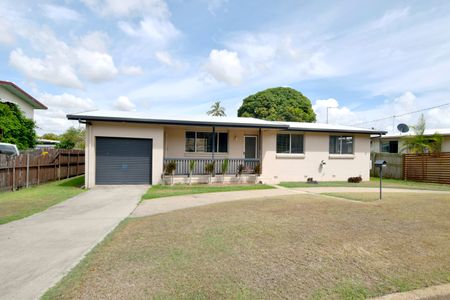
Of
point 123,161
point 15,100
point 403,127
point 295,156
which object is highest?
point 15,100

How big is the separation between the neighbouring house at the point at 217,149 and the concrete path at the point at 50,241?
4.25 metres

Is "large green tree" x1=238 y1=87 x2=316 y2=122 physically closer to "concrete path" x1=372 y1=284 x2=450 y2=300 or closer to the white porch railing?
the white porch railing

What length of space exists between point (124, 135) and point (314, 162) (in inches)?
448

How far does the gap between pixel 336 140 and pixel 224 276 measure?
16154mm

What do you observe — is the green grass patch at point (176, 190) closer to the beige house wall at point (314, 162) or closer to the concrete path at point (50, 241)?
the concrete path at point (50, 241)

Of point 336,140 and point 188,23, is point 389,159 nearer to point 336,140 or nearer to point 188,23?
point 336,140

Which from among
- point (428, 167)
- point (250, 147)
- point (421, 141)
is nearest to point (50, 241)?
point (250, 147)

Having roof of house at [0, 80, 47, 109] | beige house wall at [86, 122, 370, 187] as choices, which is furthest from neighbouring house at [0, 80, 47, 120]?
beige house wall at [86, 122, 370, 187]

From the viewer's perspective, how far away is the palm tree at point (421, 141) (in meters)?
20.2

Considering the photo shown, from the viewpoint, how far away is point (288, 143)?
55.7ft

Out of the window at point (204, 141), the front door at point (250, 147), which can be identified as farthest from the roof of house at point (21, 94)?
the front door at point (250, 147)

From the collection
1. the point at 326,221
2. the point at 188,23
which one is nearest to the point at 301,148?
the point at 188,23

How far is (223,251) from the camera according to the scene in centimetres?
455

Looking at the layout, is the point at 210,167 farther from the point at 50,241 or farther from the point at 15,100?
the point at 15,100
